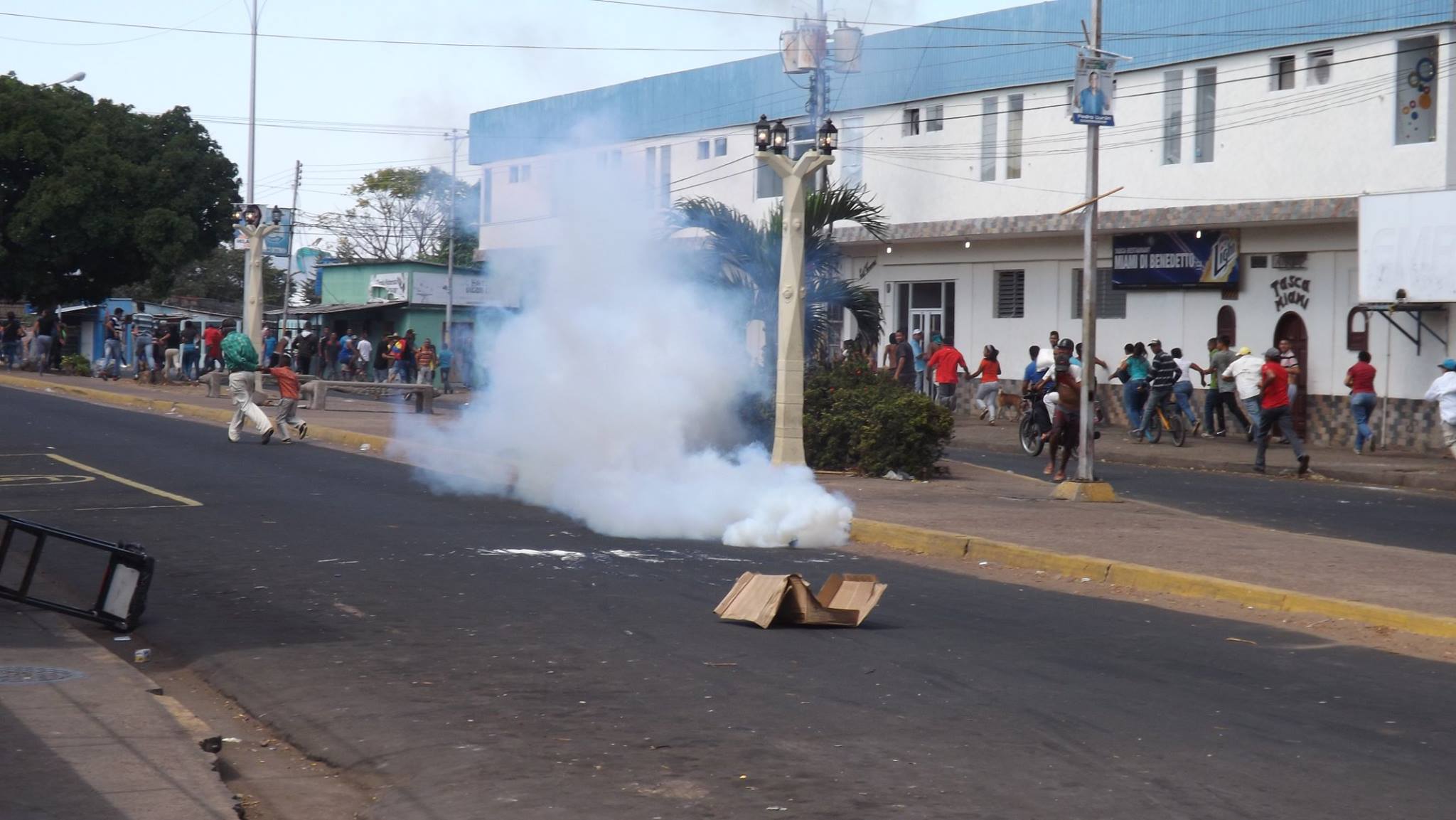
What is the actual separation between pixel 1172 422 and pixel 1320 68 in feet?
23.0

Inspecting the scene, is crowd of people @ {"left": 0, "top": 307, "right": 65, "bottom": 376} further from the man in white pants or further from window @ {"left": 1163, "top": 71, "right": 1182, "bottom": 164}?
window @ {"left": 1163, "top": 71, "right": 1182, "bottom": 164}

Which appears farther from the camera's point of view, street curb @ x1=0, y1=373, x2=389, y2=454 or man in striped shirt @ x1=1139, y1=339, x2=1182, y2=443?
man in striped shirt @ x1=1139, y1=339, x2=1182, y2=443

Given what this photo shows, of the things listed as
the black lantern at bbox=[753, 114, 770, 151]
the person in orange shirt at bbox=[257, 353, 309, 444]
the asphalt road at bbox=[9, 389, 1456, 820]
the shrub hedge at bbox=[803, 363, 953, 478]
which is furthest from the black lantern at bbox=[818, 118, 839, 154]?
the person in orange shirt at bbox=[257, 353, 309, 444]

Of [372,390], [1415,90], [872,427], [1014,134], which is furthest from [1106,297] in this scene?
[372,390]

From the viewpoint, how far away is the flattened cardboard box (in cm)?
886

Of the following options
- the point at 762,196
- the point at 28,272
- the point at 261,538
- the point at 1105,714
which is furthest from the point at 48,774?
the point at 28,272

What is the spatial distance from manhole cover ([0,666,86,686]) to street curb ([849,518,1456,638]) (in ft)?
24.0

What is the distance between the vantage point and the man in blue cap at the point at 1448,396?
21.2 metres

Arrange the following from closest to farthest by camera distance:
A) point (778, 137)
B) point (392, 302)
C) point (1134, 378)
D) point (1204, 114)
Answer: point (778, 137) < point (1134, 378) < point (1204, 114) < point (392, 302)

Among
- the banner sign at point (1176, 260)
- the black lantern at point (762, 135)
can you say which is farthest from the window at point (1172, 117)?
the black lantern at point (762, 135)

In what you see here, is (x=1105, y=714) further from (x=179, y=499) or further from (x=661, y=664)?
(x=179, y=499)

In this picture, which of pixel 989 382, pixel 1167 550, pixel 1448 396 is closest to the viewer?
pixel 1167 550

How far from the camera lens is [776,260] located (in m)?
21.3

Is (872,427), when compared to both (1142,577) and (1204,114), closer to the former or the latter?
(1142,577)
